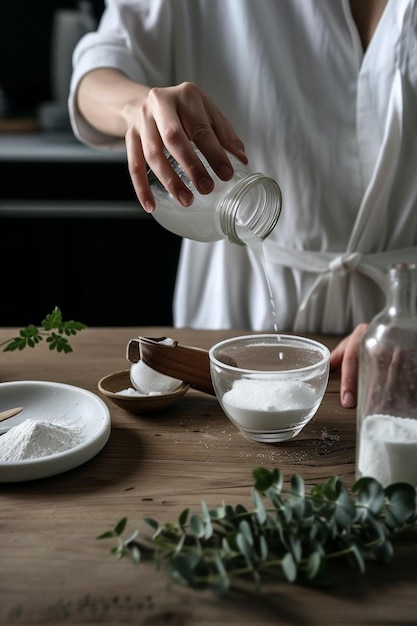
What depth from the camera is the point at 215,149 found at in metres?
1.02

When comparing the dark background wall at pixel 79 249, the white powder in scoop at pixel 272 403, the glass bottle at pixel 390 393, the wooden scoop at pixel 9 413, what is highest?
the glass bottle at pixel 390 393

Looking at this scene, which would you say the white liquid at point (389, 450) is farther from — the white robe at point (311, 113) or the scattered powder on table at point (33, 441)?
the white robe at point (311, 113)

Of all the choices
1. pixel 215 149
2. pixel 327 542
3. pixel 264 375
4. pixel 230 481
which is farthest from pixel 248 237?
pixel 327 542

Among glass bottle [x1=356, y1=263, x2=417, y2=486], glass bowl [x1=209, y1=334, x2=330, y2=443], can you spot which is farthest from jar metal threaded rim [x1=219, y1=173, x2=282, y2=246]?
glass bottle [x1=356, y1=263, x2=417, y2=486]

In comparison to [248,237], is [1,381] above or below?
below

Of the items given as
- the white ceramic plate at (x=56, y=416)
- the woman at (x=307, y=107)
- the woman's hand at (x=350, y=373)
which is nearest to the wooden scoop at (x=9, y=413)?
the white ceramic plate at (x=56, y=416)

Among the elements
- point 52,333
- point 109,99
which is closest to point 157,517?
point 52,333

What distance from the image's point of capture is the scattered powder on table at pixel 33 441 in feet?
2.98

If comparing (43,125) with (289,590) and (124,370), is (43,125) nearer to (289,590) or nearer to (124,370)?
(124,370)

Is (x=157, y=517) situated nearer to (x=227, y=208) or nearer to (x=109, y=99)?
(x=227, y=208)

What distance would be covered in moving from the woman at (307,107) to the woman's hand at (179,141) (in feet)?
0.82

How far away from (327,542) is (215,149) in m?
0.53

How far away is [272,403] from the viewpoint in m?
0.96

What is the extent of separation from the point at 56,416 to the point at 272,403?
313 millimetres
